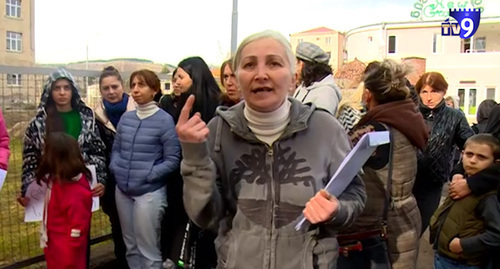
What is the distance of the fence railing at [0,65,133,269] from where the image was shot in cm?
382

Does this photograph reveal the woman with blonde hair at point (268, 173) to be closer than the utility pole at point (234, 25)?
Yes

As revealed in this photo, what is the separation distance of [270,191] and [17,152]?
9.79ft

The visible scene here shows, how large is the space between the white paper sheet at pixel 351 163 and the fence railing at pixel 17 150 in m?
2.92

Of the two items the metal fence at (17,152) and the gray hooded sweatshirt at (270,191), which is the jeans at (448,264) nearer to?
the gray hooded sweatshirt at (270,191)

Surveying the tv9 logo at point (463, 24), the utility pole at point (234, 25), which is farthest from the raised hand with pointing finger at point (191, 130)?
the tv9 logo at point (463, 24)

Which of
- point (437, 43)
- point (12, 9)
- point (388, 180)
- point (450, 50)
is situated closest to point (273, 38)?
point (388, 180)

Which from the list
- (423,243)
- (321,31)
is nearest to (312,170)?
(423,243)

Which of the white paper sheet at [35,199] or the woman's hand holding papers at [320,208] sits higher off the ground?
the woman's hand holding papers at [320,208]

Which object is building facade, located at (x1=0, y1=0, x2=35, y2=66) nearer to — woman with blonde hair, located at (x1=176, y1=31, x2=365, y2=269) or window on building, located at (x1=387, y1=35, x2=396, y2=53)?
window on building, located at (x1=387, y1=35, x2=396, y2=53)

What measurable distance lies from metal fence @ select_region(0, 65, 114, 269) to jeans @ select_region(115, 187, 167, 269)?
32.3 inches

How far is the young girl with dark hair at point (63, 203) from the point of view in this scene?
3562 millimetres

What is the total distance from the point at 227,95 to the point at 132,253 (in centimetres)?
159

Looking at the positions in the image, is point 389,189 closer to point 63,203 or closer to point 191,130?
point 191,130

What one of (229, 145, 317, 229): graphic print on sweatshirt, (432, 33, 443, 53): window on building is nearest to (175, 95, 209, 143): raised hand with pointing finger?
(229, 145, 317, 229): graphic print on sweatshirt
